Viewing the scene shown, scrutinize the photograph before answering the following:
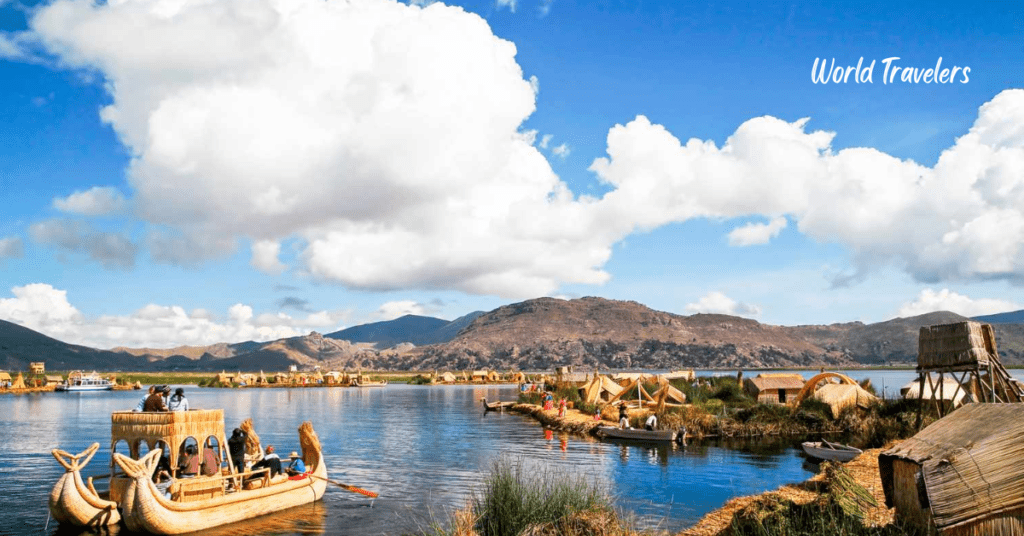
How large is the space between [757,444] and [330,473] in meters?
21.1

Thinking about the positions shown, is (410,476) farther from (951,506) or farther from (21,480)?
(951,506)

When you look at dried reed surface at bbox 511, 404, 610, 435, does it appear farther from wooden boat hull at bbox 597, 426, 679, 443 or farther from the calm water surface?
wooden boat hull at bbox 597, 426, 679, 443

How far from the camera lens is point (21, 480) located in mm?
25766

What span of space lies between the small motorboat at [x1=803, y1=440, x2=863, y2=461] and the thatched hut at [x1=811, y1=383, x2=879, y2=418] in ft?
35.5

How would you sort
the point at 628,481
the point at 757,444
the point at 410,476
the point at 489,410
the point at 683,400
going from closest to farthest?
1. the point at 628,481
2. the point at 410,476
3. the point at 757,444
4. the point at 683,400
5. the point at 489,410

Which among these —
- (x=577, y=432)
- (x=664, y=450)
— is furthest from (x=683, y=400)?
(x=664, y=450)

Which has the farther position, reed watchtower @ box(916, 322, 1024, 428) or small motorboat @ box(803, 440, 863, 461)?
small motorboat @ box(803, 440, 863, 461)

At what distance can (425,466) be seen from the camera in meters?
29.5

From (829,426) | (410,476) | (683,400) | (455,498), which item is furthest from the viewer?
(683,400)

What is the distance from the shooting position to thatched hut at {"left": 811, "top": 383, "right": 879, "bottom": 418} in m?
40.0

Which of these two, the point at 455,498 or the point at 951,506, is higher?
the point at 951,506

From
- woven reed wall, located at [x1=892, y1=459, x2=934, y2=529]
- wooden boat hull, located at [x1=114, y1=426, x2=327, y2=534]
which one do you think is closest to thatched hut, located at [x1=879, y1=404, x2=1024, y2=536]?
woven reed wall, located at [x1=892, y1=459, x2=934, y2=529]

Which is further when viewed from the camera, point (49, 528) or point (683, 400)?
point (683, 400)

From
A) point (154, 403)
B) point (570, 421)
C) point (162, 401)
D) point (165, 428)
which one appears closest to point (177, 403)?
point (162, 401)
